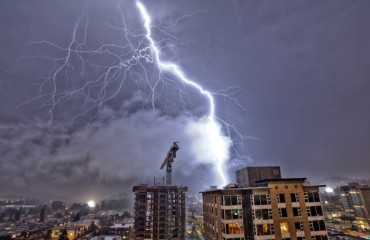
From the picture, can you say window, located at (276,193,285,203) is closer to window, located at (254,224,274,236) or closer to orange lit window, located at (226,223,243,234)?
window, located at (254,224,274,236)

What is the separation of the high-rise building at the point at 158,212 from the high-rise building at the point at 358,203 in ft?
216

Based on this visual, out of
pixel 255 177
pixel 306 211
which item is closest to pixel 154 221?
pixel 255 177

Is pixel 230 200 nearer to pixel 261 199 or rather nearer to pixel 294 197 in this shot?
pixel 261 199

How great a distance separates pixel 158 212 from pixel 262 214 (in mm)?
46042

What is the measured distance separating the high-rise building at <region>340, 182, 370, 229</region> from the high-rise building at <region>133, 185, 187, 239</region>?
65.8m

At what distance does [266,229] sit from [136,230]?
161 ft

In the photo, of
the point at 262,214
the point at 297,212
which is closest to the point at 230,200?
the point at 262,214

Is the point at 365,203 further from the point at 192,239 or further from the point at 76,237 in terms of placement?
the point at 76,237

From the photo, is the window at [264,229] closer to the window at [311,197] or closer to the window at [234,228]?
the window at [234,228]

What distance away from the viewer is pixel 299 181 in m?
33.8

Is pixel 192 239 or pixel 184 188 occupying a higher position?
pixel 184 188

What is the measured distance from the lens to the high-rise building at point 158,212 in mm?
68062

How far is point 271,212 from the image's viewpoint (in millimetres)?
31703

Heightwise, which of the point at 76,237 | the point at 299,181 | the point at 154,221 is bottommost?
the point at 76,237
